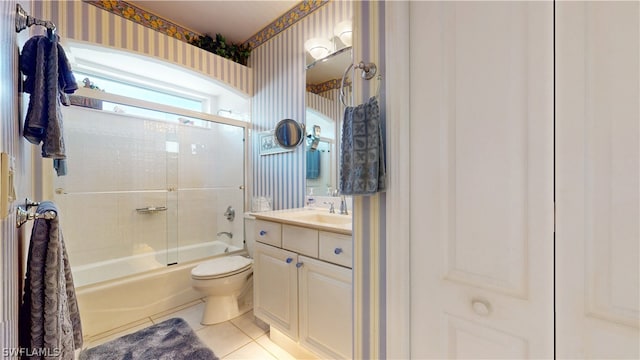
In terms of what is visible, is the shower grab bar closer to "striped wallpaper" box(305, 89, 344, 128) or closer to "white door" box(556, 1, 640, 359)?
"striped wallpaper" box(305, 89, 344, 128)

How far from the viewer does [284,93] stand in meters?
2.43

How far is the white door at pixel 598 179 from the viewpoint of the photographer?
1.78ft

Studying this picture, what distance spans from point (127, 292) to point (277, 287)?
4.24ft

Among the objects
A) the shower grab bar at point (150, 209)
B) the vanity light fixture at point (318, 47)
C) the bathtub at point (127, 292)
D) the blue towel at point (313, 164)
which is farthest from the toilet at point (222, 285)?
the vanity light fixture at point (318, 47)

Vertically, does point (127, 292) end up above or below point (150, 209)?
below

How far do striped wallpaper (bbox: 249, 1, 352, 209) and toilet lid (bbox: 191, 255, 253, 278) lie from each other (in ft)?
1.98

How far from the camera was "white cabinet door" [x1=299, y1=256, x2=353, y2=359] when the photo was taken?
1.33 m

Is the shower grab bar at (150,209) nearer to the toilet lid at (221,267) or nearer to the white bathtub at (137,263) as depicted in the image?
the white bathtub at (137,263)

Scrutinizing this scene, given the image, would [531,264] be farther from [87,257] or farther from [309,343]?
[87,257]

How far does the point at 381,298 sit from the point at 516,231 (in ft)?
1.52

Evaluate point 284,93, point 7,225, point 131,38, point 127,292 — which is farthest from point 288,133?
point 7,225

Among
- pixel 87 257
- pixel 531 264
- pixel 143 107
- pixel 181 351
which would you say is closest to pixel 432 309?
pixel 531 264

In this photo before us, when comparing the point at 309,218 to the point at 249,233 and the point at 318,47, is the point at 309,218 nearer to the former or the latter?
the point at 249,233

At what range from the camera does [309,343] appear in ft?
4.88
